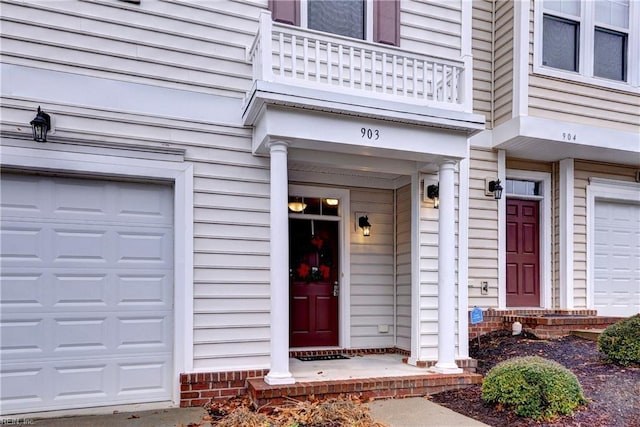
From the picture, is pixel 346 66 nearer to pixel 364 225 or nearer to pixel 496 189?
pixel 364 225

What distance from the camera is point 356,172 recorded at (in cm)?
640

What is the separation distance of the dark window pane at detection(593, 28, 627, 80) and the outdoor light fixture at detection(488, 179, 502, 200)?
2.42 metres

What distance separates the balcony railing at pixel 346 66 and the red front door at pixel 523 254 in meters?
2.80

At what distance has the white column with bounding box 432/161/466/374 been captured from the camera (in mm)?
5258

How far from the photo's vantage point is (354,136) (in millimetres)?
4965

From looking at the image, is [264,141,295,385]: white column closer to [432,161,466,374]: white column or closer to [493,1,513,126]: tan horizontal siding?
[432,161,466,374]: white column

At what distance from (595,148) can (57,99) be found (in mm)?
7258

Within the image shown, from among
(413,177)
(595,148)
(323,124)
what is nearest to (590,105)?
(595,148)

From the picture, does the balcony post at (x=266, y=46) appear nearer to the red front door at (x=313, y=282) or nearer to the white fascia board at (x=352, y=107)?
the white fascia board at (x=352, y=107)

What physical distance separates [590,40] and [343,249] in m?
5.10

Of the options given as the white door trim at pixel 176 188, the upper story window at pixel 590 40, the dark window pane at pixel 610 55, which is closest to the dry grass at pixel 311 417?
the white door trim at pixel 176 188

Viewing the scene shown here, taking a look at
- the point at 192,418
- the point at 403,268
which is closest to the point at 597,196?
the point at 403,268

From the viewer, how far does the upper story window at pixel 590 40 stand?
23.5 ft

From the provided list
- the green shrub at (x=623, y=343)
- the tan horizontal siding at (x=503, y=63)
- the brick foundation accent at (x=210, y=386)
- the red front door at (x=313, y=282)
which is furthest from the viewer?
the tan horizontal siding at (x=503, y=63)
